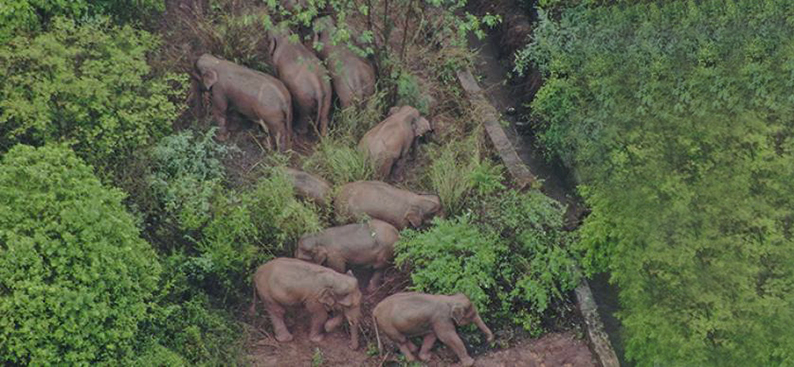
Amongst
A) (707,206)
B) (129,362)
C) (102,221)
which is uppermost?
(707,206)

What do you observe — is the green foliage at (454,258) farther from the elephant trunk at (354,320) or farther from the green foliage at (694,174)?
the green foliage at (694,174)

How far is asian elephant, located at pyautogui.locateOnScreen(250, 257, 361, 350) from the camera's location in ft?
33.9

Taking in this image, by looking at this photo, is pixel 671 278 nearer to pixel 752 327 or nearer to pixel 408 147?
pixel 752 327

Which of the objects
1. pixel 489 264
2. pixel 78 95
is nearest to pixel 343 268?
pixel 489 264

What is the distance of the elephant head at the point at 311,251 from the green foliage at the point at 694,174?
111 inches

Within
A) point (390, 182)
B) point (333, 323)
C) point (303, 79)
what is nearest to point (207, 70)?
point (303, 79)

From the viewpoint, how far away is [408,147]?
39.8 feet

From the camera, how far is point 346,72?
12648 mm

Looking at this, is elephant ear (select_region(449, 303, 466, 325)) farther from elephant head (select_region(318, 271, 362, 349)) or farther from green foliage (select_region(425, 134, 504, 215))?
green foliage (select_region(425, 134, 504, 215))

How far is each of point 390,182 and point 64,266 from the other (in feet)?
14.7

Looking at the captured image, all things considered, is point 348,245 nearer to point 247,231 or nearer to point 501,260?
point 247,231

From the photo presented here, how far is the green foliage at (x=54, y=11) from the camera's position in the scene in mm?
11203

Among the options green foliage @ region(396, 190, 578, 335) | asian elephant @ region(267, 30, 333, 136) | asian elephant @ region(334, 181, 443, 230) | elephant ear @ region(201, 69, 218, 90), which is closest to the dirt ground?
green foliage @ region(396, 190, 578, 335)

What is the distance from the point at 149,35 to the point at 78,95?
1.68 m
